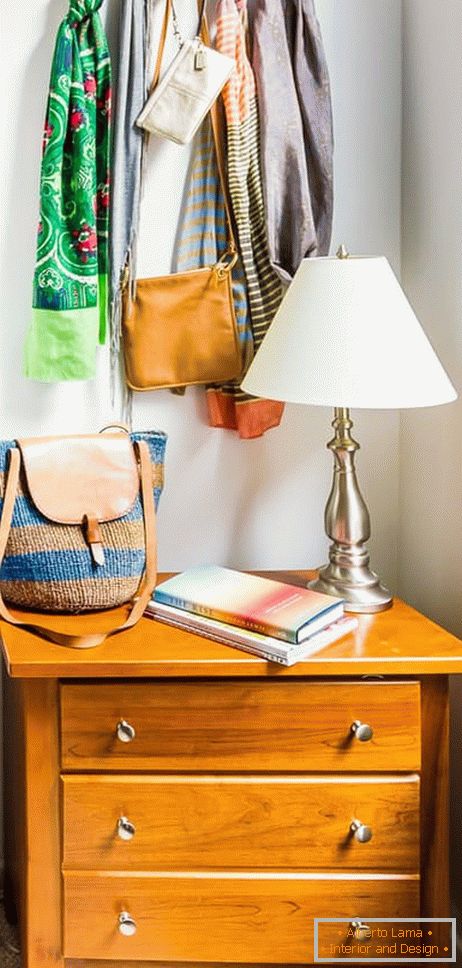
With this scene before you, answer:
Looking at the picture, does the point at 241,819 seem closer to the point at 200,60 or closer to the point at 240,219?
the point at 240,219

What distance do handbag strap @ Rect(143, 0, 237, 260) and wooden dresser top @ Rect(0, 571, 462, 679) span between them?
0.73 metres

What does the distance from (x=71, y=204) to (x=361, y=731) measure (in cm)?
101

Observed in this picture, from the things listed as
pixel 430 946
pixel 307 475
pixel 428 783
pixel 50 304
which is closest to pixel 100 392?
pixel 50 304

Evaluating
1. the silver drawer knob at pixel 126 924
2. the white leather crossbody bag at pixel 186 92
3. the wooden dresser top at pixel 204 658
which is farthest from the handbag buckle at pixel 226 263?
the silver drawer knob at pixel 126 924

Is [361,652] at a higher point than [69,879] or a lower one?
higher

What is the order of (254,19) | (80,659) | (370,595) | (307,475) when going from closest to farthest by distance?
(80,659) < (370,595) < (254,19) < (307,475)

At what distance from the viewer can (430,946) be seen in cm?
167

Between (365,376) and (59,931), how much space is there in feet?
3.10

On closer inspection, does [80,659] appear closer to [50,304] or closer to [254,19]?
[50,304]

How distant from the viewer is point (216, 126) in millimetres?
2004

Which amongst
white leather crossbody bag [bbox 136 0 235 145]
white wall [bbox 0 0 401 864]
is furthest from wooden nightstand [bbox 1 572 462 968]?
white leather crossbody bag [bbox 136 0 235 145]

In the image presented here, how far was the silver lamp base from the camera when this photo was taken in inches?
73.2

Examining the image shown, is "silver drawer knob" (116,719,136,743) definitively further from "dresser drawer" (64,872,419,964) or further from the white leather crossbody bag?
the white leather crossbody bag

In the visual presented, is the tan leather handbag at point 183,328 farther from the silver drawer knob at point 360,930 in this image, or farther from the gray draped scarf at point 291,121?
the silver drawer knob at point 360,930
